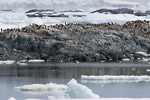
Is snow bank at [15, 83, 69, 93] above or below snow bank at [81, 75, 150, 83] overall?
above

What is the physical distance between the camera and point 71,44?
194 feet

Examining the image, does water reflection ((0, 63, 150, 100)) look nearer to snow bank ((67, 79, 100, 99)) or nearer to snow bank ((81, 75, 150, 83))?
snow bank ((67, 79, 100, 99))

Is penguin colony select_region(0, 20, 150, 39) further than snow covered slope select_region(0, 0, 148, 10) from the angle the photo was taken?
No

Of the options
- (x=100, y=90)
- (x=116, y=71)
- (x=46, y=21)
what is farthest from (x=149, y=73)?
(x=46, y=21)

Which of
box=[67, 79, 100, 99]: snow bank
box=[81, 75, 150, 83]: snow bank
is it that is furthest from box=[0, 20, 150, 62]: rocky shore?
box=[67, 79, 100, 99]: snow bank

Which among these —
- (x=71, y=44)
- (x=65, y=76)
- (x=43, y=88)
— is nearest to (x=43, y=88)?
(x=43, y=88)

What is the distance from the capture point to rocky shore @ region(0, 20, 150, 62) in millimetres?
58188

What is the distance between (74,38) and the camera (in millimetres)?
60031

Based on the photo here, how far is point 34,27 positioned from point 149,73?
886 inches

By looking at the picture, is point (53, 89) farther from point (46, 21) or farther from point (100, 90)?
point (46, 21)

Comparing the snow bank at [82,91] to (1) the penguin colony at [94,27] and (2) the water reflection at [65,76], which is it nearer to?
(2) the water reflection at [65,76]

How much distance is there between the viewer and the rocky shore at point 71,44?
5819cm

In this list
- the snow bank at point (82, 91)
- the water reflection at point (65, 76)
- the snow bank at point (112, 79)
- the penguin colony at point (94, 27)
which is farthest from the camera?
the penguin colony at point (94, 27)

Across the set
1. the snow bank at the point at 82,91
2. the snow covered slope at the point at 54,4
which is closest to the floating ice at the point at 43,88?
the snow bank at the point at 82,91
